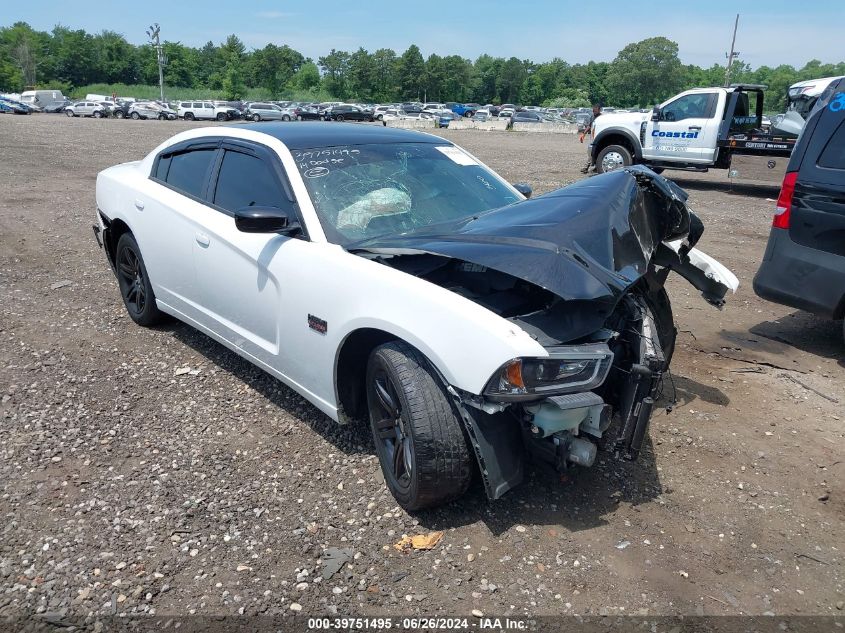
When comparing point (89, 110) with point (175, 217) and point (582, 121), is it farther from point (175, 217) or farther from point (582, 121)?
point (175, 217)

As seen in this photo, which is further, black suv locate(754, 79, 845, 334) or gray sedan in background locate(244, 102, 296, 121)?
gray sedan in background locate(244, 102, 296, 121)

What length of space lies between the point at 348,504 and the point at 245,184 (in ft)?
6.94

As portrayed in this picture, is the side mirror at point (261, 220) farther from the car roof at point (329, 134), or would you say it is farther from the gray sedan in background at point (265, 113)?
the gray sedan in background at point (265, 113)

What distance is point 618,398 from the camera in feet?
10.3

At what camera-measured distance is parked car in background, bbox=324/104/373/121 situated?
47.6 meters

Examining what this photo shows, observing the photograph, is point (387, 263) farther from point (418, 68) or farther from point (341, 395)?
point (418, 68)

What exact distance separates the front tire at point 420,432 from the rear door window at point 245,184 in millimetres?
1314

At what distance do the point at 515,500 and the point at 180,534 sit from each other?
158 centimetres

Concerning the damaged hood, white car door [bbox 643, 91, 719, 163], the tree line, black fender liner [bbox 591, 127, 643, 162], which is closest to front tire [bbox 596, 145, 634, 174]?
black fender liner [bbox 591, 127, 643, 162]

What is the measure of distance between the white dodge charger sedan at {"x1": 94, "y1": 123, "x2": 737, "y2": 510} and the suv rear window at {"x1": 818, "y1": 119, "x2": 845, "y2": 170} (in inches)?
63.4

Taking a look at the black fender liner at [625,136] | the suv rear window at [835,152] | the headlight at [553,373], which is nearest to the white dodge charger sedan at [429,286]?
the headlight at [553,373]

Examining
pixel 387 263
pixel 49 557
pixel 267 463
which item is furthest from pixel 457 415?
pixel 49 557

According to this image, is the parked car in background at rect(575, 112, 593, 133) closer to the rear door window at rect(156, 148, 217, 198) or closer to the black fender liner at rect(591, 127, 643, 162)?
the black fender liner at rect(591, 127, 643, 162)

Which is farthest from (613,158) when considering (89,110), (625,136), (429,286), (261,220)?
(89,110)
